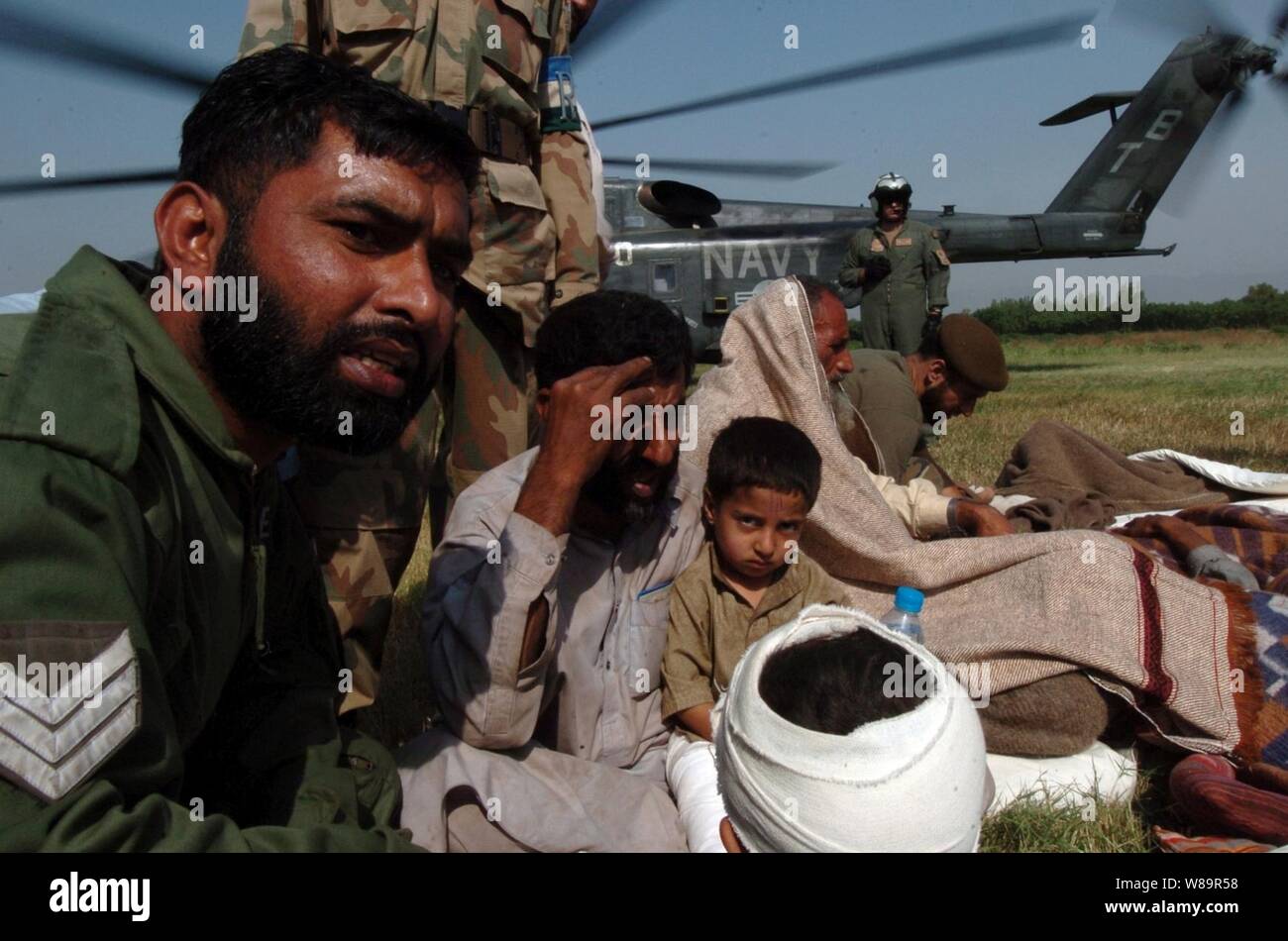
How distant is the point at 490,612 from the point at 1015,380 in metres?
15.5

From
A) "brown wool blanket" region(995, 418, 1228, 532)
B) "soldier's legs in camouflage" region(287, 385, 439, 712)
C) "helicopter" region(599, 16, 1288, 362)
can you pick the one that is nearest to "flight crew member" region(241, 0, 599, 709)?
"soldier's legs in camouflage" region(287, 385, 439, 712)

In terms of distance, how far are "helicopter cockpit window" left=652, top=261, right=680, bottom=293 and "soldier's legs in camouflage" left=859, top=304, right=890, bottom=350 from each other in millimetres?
2404

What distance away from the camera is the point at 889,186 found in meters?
10.3

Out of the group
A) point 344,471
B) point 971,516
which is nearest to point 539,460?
point 344,471

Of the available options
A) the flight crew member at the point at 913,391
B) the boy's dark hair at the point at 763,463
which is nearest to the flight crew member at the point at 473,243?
the boy's dark hair at the point at 763,463

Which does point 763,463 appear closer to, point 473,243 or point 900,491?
point 473,243

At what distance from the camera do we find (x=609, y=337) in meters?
2.47

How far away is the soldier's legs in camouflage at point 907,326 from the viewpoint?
10.7 metres

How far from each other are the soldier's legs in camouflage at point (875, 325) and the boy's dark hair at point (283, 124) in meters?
9.60

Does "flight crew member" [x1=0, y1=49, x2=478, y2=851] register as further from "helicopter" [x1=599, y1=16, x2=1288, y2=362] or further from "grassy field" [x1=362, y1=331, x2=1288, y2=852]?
"helicopter" [x1=599, y1=16, x2=1288, y2=362]

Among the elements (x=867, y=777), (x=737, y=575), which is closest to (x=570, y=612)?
(x=737, y=575)

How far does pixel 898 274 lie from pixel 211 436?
9982 millimetres

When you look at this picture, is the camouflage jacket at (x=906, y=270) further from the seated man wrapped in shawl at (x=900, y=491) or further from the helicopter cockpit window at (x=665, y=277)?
the seated man wrapped in shawl at (x=900, y=491)

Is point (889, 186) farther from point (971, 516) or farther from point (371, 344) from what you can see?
point (371, 344)
